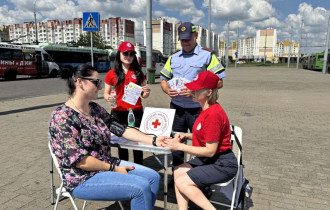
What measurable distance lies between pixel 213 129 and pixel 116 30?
111 meters

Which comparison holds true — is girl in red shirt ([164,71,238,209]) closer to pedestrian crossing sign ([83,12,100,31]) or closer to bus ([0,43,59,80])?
pedestrian crossing sign ([83,12,100,31])

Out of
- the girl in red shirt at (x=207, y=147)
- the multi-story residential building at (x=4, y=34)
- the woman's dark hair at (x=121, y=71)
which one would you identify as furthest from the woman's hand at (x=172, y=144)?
the multi-story residential building at (x=4, y=34)

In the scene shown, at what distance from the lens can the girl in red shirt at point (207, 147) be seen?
236cm

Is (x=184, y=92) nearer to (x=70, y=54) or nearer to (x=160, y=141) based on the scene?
(x=160, y=141)

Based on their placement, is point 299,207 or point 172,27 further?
point 172,27

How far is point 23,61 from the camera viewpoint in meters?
21.6

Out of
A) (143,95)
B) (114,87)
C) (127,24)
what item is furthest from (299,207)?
(127,24)

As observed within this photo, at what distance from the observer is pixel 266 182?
3789 mm

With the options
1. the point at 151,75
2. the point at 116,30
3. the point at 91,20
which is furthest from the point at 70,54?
the point at 116,30

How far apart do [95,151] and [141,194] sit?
0.55m

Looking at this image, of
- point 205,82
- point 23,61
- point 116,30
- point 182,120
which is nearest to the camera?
point 205,82

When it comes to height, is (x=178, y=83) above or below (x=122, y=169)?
above

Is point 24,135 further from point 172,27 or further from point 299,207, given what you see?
point 172,27

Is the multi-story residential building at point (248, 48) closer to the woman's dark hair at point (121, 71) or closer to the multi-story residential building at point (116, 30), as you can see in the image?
the multi-story residential building at point (116, 30)
